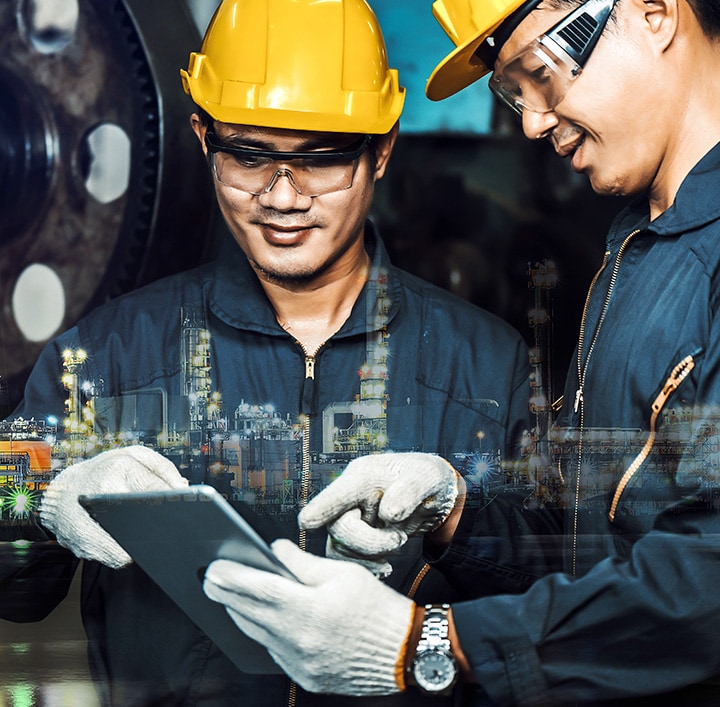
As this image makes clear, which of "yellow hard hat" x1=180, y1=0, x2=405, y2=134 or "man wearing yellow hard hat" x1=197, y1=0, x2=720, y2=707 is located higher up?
"yellow hard hat" x1=180, y1=0, x2=405, y2=134

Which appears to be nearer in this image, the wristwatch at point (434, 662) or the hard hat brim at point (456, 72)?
the wristwatch at point (434, 662)

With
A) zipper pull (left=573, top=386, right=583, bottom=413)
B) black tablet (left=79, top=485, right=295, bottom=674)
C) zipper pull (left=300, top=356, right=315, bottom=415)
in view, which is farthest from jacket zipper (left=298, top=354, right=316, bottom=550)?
zipper pull (left=573, top=386, right=583, bottom=413)

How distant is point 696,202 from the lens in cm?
254

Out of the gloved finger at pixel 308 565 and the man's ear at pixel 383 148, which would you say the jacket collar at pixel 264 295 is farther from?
the gloved finger at pixel 308 565

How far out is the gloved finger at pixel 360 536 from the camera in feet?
8.28

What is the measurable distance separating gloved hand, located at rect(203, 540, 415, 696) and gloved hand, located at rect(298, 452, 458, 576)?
7 cm

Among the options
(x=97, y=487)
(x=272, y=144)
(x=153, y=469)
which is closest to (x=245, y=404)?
(x=153, y=469)

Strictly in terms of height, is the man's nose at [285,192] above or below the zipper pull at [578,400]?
above

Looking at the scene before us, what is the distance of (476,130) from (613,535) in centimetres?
105

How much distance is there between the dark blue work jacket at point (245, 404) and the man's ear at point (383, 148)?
17 cm

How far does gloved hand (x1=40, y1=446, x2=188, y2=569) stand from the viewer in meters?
2.59

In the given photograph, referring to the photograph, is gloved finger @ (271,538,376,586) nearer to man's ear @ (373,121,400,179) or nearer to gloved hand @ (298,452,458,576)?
gloved hand @ (298,452,458,576)

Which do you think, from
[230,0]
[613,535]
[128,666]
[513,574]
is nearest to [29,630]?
[128,666]

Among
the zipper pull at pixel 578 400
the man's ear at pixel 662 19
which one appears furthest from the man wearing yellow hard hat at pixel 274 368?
the man's ear at pixel 662 19
